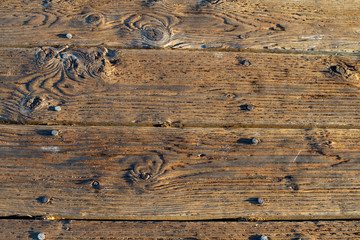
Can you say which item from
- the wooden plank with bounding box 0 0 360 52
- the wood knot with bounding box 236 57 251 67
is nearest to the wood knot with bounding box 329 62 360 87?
the wooden plank with bounding box 0 0 360 52

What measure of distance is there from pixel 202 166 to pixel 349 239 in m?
0.88

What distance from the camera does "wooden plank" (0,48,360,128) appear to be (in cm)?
166

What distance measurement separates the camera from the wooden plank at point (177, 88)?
1.66 meters

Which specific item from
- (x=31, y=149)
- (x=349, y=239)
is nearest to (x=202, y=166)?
(x=349, y=239)

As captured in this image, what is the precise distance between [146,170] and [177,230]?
370 millimetres

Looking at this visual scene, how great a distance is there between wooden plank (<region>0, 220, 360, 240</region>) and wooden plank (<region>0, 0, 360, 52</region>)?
1.15m

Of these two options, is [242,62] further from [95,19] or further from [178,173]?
[95,19]

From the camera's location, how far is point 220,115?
1.67m

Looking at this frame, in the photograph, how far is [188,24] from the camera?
1.96m

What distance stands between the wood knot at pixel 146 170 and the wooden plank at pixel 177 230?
22 centimetres

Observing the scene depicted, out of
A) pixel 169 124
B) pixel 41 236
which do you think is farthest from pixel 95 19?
pixel 41 236

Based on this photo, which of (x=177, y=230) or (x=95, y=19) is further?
(x=95, y=19)

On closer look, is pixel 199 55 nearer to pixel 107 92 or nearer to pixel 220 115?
pixel 220 115

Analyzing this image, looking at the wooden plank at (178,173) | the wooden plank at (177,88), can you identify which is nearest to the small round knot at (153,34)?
the wooden plank at (177,88)
